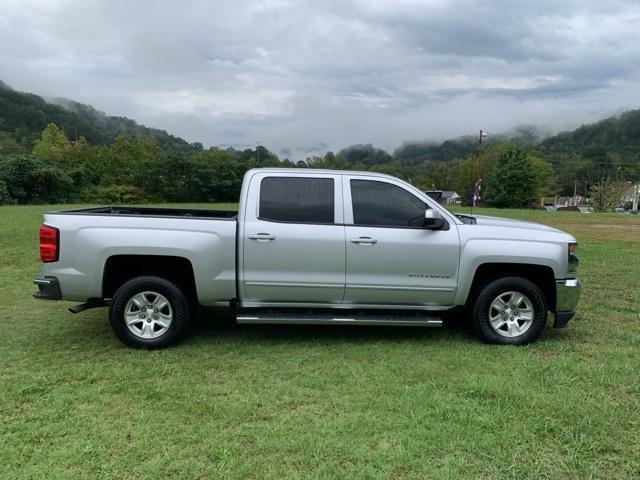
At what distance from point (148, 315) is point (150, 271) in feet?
1.52

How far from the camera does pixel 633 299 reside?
738 cm

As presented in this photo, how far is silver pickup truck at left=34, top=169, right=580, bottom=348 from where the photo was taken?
16.2ft

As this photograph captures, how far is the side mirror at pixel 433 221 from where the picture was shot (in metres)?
5.03

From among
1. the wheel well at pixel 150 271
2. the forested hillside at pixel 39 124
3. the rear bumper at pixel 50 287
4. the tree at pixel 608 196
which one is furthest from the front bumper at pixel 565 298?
the forested hillside at pixel 39 124

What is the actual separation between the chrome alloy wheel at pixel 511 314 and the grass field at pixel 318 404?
24cm

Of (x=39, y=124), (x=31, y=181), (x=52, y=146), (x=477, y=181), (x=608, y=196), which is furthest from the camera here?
(x=39, y=124)

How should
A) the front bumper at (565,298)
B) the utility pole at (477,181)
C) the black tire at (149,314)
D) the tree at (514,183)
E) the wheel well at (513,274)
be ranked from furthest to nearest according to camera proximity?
1. the tree at (514,183)
2. the utility pole at (477,181)
3. the wheel well at (513,274)
4. the front bumper at (565,298)
5. the black tire at (149,314)

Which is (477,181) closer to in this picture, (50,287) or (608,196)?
(50,287)

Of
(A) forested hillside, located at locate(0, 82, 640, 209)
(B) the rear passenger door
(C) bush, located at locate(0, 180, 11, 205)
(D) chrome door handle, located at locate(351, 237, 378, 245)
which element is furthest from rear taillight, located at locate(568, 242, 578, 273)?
(C) bush, located at locate(0, 180, 11, 205)

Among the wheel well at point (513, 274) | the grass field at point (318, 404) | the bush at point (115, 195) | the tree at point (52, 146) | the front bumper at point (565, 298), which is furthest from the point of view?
the tree at point (52, 146)

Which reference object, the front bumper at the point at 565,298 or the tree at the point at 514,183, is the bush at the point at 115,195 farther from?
the tree at the point at 514,183

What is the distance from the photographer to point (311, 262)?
16.5 feet

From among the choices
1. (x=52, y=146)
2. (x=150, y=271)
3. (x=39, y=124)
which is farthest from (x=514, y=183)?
(x=39, y=124)

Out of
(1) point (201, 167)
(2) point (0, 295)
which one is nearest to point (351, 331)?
(2) point (0, 295)
